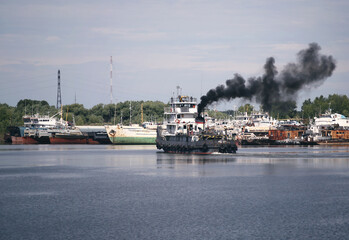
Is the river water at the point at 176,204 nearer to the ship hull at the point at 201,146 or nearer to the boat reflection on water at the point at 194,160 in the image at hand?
the boat reflection on water at the point at 194,160

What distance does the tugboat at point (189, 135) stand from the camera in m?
120

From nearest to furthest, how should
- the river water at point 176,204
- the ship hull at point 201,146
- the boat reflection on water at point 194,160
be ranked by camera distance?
the river water at point 176,204 → the boat reflection on water at point 194,160 → the ship hull at point 201,146

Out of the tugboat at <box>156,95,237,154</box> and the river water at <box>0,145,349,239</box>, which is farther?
the tugboat at <box>156,95,237,154</box>

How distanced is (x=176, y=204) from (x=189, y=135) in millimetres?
71821

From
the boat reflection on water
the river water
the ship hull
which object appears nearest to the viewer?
the river water

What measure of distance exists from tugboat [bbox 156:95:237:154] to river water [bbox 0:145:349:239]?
36.6 metres

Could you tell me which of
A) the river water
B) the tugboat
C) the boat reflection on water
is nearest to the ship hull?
the tugboat

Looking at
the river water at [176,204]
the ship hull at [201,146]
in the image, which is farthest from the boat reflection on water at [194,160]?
the river water at [176,204]

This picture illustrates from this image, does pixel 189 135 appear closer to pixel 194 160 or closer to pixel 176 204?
pixel 194 160

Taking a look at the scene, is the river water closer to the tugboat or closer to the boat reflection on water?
the boat reflection on water

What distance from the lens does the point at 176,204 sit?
50.5 m

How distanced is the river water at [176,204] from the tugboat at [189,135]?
120 ft

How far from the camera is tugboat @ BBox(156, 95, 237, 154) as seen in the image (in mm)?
119562

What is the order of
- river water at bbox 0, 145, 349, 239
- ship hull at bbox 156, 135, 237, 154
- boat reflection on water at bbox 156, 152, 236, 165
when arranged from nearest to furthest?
1. river water at bbox 0, 145, 349, 239
2. boat reflection on water at bbox 156, 152, 236, 165
3. ship hull at bbox 156, 135, 237, 154
